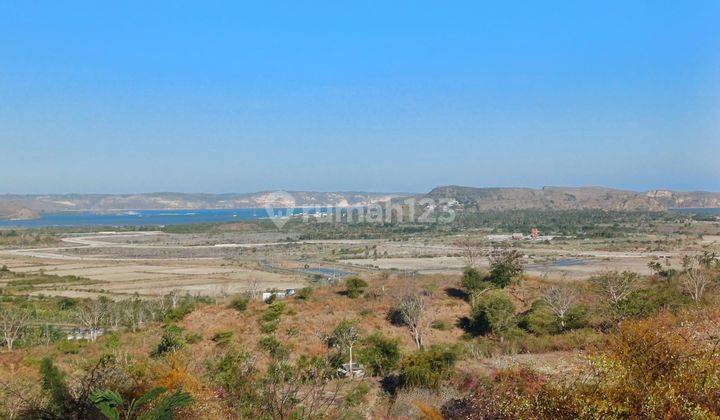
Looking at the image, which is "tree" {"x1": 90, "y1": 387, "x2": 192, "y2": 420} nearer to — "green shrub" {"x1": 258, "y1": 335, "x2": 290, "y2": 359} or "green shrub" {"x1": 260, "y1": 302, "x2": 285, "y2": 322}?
"green shrub" {"x1": 258, "y1": 335, "x2": 290, "y2": 359}

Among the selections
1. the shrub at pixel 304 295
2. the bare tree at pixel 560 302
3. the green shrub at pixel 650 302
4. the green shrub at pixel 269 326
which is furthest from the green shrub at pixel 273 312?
the green shrub at pixel 650 302

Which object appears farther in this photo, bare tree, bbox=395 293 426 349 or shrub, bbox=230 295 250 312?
shrub, bbox=230 295 250 312

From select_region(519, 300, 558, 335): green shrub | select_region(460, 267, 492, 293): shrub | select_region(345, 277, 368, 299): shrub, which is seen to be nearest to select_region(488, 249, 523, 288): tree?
select_region(460, 267, 492, 293): shrub

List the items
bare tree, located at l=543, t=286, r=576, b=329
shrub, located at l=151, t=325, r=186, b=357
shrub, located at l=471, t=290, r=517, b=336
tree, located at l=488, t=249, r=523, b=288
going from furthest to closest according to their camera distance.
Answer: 1. tree, located at l=488, t=249, r=523, b=288
2. bare tree, located at l=543, t=286, r=576, b=329
3. shrub, located at l=471, t=290, r=517, b=336
4. shrub, located at l=151, t=325, r=186, b=357

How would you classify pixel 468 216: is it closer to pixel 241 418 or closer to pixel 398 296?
pixel 398 296

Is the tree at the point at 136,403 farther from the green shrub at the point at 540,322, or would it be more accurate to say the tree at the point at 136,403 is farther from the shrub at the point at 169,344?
the green shrub at the point at 540,322

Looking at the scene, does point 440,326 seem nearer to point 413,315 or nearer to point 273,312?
point 413,315

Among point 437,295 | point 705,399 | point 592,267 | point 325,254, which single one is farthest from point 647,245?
point 705,399
